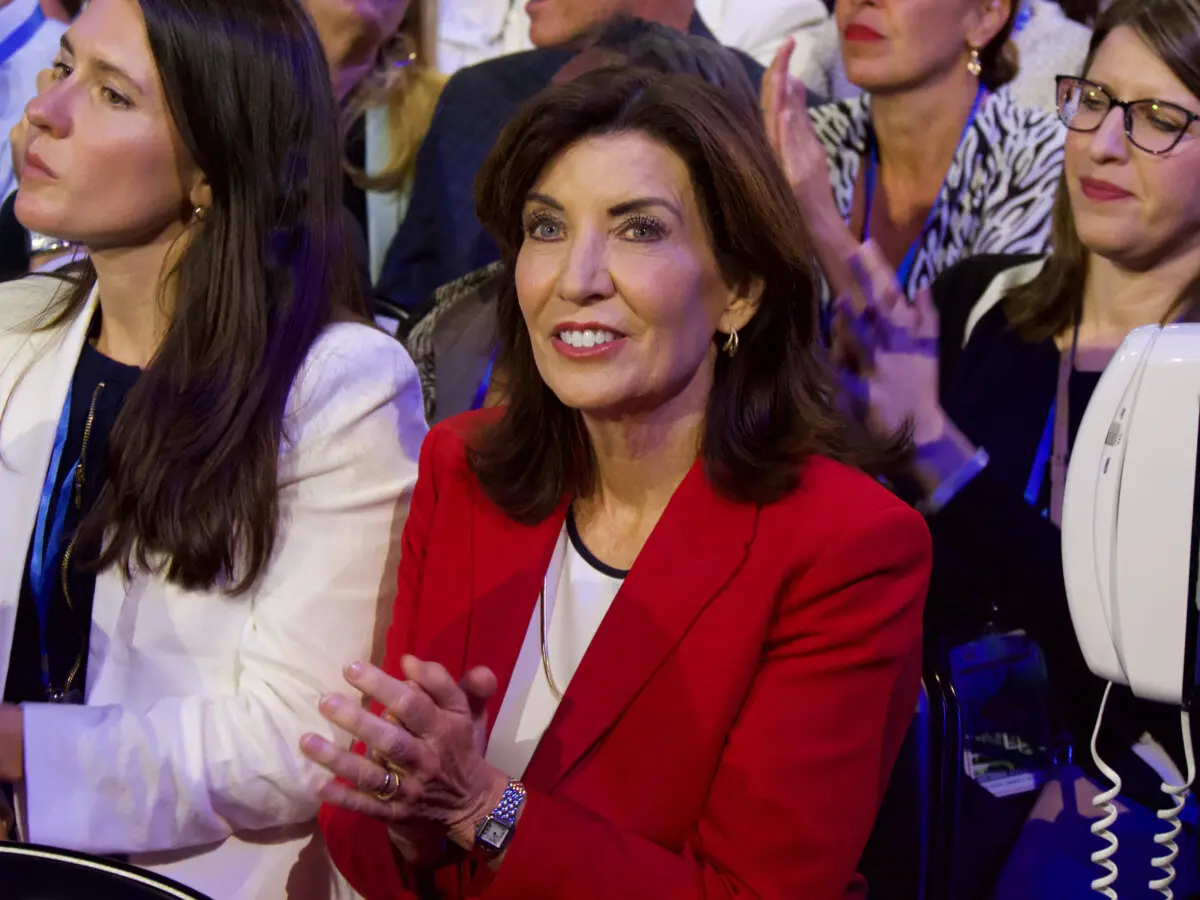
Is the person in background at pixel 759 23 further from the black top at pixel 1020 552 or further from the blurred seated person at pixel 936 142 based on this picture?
the black top at pixel 1020 552

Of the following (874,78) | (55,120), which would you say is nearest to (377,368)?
(55,120)

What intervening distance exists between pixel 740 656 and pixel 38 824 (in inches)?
34.1

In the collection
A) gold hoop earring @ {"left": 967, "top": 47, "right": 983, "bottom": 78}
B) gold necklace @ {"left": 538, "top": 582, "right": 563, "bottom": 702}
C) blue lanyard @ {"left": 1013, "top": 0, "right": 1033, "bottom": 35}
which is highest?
blue lanyard @ {"left": 1013, "top": 0, "right": 1033, "bottom": 35}

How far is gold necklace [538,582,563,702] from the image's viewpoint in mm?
1588

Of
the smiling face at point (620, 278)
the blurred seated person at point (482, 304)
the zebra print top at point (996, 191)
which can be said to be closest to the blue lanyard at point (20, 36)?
the blurred seated person at point (482, 304)

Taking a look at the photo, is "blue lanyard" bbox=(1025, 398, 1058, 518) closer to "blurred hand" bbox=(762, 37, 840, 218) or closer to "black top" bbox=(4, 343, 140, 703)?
"blurred hand" bbox=(762, 37, 840, 218)

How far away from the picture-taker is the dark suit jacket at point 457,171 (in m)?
2.86

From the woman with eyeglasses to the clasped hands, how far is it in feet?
2.76

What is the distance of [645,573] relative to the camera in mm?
1521

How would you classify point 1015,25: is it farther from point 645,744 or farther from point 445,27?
point 645,744

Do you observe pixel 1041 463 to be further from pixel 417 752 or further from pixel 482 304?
pixel 417 752

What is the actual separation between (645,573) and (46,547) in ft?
2.71

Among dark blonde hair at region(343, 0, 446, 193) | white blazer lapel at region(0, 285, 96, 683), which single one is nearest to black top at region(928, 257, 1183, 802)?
white blazer lapel at region(0, 285, 96, 683)

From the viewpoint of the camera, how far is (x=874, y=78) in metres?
2.73
